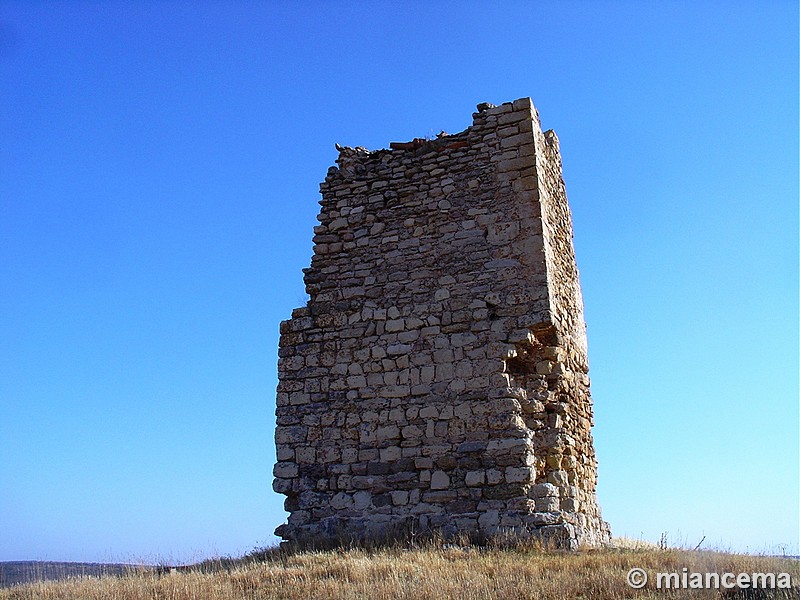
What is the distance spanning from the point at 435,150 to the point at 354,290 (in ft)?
6.50

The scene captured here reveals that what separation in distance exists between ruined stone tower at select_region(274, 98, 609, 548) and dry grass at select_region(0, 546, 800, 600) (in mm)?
885

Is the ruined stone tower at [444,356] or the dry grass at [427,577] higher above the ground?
the ruined stone tower at [444,356]

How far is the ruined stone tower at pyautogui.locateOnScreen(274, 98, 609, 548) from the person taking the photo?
7.56m

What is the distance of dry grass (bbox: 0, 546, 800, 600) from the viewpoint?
5164 mm

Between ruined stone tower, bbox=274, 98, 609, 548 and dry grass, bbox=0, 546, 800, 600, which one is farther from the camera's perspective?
ruined stone tower, bbox=274, 98, 609, 548

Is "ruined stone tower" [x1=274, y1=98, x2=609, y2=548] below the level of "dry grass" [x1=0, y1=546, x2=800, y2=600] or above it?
above

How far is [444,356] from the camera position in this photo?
808 centimetres

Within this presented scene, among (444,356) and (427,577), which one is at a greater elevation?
(444,356)

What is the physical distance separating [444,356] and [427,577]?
9.59ft

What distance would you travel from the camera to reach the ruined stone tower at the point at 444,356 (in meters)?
7.56

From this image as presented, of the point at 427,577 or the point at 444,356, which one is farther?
the point at 444,356

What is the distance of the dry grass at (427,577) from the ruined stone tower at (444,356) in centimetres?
88

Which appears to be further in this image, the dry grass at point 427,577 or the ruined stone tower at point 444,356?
the ruined stone tower at point 444,356

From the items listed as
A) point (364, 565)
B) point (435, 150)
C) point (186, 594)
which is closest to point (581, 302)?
point (435, 150)
